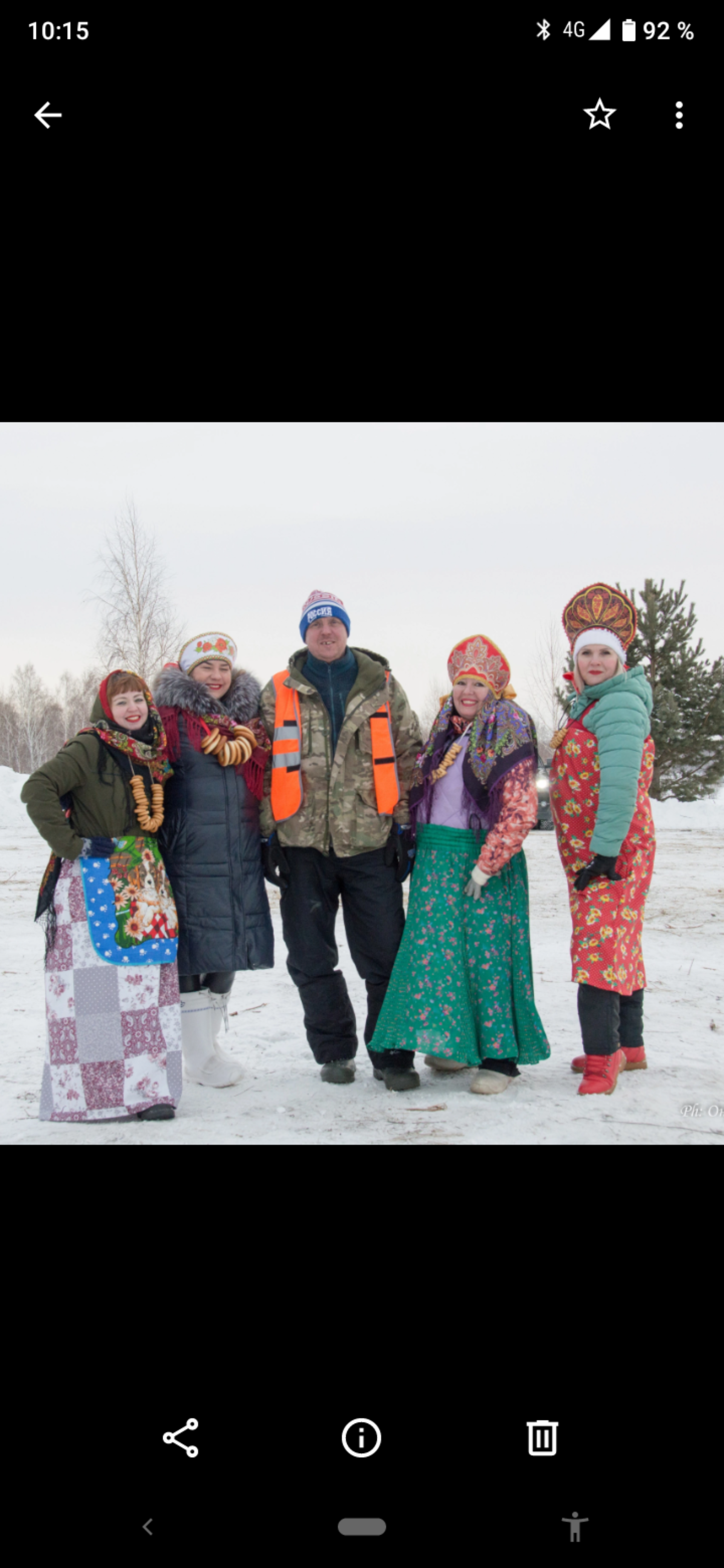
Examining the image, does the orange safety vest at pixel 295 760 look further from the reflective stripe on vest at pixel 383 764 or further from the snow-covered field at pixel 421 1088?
the snow-covered field at pixel 421 1088

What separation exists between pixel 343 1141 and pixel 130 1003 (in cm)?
88

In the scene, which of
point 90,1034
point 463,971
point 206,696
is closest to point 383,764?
point 206,696

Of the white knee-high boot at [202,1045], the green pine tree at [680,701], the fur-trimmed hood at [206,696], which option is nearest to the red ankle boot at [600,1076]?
the white knee-high boot at [202,1045]

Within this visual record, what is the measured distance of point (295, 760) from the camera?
371 centimetres

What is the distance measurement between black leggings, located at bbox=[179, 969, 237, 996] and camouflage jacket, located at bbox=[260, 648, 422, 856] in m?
0.57

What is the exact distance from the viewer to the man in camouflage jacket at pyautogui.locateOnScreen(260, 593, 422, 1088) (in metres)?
3.73

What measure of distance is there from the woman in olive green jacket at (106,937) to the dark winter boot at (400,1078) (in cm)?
80

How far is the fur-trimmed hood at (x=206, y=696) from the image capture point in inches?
140
